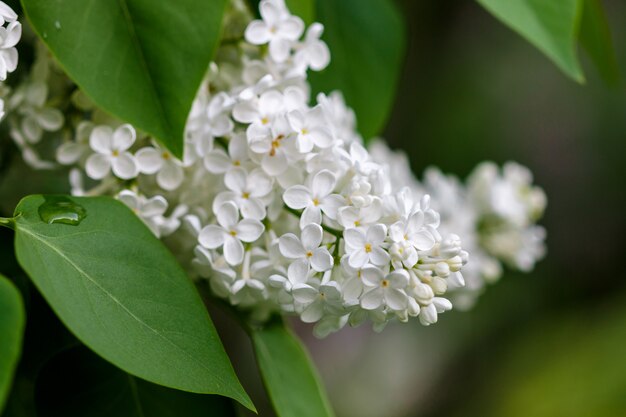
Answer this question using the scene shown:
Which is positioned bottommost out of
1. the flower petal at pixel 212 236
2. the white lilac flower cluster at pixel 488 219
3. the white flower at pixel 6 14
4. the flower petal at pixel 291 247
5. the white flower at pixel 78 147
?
the white lilac flower cluster at pixel 488 219

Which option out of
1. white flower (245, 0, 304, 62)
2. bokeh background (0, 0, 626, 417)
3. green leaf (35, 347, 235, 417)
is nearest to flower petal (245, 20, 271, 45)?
white flower (245, 0, 304, 62)

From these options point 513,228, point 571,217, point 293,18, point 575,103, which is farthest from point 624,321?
point 293,18

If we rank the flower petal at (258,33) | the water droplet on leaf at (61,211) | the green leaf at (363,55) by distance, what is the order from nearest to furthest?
the water droplet on leaf at (61,211), the flower petal at (258,33), the green leaf at (363,55)

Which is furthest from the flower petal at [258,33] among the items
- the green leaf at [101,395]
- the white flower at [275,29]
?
the green leaf at [101,395]

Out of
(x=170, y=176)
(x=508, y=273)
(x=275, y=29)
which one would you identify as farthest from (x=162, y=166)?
(x=508, y=273)

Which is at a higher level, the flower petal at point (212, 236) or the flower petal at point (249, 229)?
the flower petal at point (249, 229)

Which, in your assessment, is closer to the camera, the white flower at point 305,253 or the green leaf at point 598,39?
the white flower at point 305,253

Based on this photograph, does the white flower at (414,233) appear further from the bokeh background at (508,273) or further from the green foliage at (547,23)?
the bokeh background at (508,273)
